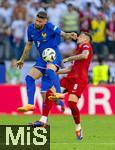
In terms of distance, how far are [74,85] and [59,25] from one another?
9.51 meters

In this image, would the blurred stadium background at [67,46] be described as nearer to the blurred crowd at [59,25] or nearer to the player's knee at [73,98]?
the blurred crowd at [59,25]

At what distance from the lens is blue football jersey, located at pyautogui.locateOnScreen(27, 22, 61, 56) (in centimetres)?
1490

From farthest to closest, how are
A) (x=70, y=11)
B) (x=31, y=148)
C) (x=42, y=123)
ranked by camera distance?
(x=70, y=11), (x=42, y=123), (x=31, y=148)

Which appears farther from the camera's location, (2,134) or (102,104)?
(102,104)

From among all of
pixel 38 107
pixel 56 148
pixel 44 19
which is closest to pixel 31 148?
pixel 56 148

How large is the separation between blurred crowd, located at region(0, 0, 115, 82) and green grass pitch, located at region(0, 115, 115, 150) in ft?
13.8

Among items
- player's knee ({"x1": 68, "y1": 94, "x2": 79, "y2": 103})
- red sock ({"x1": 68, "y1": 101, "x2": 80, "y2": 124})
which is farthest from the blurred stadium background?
red sock ({"x1": 68, "y1": 101, "x2": 80, "y2": 124})

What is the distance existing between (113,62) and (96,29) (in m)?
1.22

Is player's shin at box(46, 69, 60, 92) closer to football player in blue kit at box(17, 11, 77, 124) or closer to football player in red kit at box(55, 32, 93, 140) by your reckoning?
football player in blue kit at box(17, 11, 77, 124)

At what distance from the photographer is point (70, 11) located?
23.9 m

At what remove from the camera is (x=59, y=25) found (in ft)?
78.6

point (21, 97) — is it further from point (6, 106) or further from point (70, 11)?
point (70, 11)

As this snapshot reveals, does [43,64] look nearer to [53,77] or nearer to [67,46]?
[53,77]

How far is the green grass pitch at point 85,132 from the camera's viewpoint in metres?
12.8
